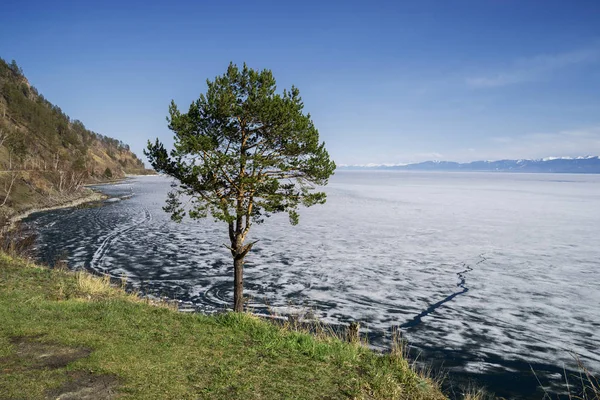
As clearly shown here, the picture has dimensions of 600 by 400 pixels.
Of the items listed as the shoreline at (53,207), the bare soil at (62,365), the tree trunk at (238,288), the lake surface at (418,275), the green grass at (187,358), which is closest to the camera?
the bare soil at (62,365)

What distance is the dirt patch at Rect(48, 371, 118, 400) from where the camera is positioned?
774 centimetres

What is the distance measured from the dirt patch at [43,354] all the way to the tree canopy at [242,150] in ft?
26.7

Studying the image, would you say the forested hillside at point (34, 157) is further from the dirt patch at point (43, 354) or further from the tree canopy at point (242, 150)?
the dirt patch at point (43, 354)

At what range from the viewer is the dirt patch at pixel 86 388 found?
25.4 feet

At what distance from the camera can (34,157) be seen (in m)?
104

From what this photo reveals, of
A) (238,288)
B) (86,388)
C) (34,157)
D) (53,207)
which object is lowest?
(238,288)

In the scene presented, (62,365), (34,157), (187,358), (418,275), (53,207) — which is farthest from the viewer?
(34,157)

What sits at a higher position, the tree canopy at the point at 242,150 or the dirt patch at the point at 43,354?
the tree canopy at the point at 242,150

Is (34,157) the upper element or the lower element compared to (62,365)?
upper

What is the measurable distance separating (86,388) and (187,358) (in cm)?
244

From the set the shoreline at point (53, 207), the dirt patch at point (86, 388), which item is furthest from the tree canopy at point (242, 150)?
the shoreline at point (53, 207)

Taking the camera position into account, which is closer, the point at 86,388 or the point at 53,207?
the point at 86,388

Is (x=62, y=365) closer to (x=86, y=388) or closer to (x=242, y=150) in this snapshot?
(x=86, y=388)

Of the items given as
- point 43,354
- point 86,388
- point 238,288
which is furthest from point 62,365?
point 238,288
